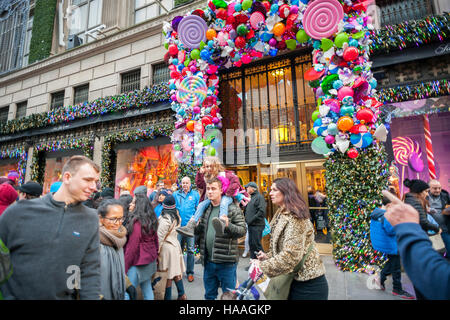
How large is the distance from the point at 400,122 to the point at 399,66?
2.00 m

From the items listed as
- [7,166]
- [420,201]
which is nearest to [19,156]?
[7,166]

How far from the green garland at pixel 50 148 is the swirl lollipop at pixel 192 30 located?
266 inches

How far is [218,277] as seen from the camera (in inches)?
129

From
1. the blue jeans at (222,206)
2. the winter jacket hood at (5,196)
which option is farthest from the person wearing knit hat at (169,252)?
the winter jacket hood at (5,196)

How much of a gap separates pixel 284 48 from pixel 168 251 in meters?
6.51

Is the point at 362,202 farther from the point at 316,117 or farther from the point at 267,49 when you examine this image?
the point at 267,49

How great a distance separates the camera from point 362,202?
18.3 ft

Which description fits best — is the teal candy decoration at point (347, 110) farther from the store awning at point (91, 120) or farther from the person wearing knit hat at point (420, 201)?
the store awning at point (91, 120)

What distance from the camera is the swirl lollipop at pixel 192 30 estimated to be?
7.52m

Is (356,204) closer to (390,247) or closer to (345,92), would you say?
(390,247)

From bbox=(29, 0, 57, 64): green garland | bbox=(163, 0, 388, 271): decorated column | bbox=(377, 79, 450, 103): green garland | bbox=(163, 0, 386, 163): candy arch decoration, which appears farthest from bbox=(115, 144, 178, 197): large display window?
bbox=(29, 0, 57, 64): green garland

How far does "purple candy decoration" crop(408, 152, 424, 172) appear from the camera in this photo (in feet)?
27.4

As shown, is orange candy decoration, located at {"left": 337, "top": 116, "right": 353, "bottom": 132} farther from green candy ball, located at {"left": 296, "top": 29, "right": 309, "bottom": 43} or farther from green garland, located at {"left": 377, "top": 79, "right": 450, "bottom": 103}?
green candy ball, located at {"left": 296, "top": 29, "right": 309, "bottom": 43}
